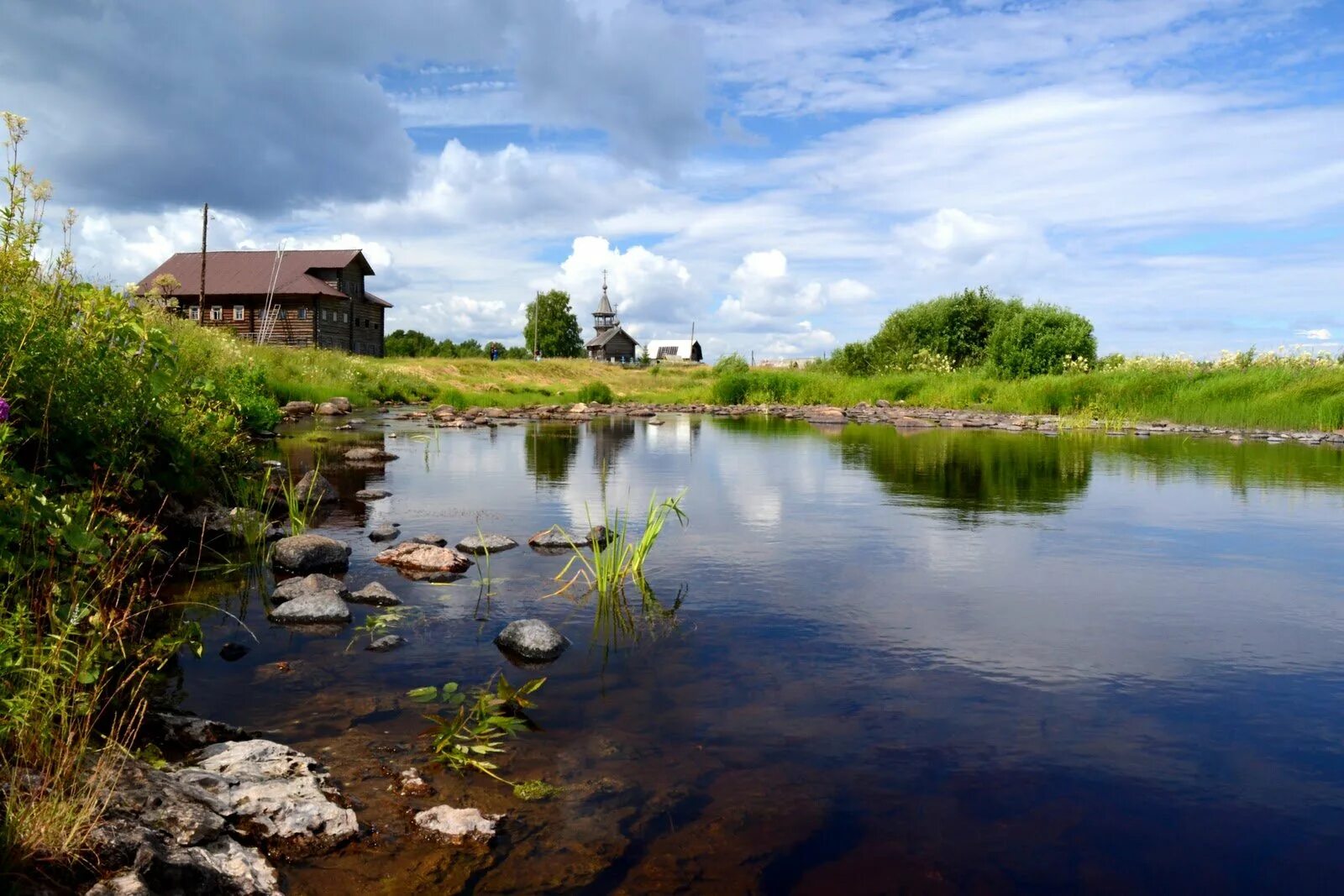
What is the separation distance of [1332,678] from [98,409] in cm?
1000

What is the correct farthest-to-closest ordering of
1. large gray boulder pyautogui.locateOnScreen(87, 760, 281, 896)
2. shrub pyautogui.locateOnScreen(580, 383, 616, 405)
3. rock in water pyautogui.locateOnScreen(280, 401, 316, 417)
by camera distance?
shrub pyautogui.locateOnScreen(580, 383, 616, 405) < rock in water pyautogui.locateOnScreen(280, 401, 316, 417) < large gray boulder pyautogui.locateOnScreen(87, 760, 281, 896)

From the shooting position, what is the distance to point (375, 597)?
860 centimetres

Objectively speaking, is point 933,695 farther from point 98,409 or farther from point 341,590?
point 98,409

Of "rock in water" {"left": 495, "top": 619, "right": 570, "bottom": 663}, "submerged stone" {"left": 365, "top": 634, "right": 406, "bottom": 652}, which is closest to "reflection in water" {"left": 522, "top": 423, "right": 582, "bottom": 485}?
"submerged stone" {"left": 365, "top": 634, "right": 406, "bottom": 652}

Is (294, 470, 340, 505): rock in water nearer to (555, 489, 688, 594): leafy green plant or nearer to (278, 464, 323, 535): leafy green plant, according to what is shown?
(278, 464, 323, 535): leafy green plant

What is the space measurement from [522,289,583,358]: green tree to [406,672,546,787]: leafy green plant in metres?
107

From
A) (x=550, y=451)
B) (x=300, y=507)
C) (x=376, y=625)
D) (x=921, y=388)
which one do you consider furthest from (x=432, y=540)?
(x=921, y=388)

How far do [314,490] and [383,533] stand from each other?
10.2 ft

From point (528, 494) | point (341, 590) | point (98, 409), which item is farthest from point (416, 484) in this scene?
point (98, 409)

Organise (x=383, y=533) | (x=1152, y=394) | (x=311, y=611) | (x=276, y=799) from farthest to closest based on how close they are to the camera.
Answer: (x=1152, y=394) < (x=383, y=533) < (x=311, y=611) < (x=276, y=799)

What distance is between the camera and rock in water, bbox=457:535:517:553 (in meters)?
10.8

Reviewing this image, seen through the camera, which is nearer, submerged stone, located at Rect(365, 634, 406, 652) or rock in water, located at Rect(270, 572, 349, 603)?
submerged stone, located at Rect(365, 634, 406, 652)

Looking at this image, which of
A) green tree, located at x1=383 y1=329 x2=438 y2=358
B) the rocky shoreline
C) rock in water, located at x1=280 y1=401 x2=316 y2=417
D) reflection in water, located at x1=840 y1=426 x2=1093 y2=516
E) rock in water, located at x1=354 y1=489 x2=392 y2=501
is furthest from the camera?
green tree, located at x1=383 y1=329 x2=438 y2=358

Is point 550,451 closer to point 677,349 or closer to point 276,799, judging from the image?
point 276,799
